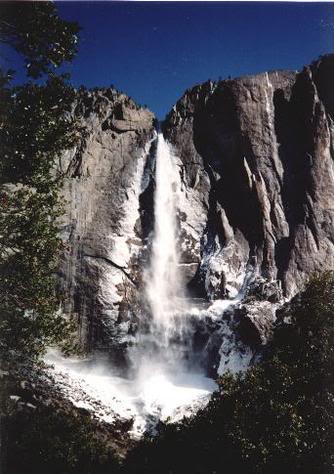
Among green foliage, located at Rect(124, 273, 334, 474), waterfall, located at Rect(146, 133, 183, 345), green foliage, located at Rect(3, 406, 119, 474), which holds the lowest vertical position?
green foliage, located at Rect(3, 406, 119, 474)

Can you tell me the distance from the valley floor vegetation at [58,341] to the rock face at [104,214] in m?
11.3

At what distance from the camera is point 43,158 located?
1466 cm

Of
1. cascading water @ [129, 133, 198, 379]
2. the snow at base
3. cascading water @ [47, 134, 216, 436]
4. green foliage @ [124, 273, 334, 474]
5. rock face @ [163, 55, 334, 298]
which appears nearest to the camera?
green foliage @ [124, 273, 334, 474]

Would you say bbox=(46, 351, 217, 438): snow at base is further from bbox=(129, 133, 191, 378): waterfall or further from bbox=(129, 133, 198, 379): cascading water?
bbox=(129, 133, 191, 378): waterfall

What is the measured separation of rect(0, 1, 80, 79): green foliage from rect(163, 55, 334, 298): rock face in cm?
2242

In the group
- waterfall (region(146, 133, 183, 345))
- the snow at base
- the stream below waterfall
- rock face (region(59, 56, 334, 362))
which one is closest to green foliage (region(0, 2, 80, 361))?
the snow at base

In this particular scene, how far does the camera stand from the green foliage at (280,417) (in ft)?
48.3

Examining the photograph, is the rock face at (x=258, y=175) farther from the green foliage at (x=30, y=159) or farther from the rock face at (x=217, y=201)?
the green foliage at (x=30, y=159)

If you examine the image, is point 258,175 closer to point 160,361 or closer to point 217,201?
point 217,201

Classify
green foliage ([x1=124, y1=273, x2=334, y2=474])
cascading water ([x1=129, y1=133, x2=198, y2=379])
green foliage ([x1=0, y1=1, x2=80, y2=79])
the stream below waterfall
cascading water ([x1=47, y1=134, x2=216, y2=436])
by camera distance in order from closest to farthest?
green foliage ([x1=0, y1=1, x2=80, y2=79]), green foliage ([x1=124, y1=273, x2=334, y2=474]), the stream below waterfall, cascading water ([x1=47, y1=134, x2=216, y2=436]), cascading water ([x1=129, y1=133, x2=198, y2=379])

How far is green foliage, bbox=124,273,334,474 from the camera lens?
1473 cm

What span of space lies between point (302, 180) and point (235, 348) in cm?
1604

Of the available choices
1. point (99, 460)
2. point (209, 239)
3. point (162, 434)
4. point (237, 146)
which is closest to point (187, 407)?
point (162, 434)

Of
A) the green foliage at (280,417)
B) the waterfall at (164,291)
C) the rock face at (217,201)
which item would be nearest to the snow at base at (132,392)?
the waterfall at (164,291)
